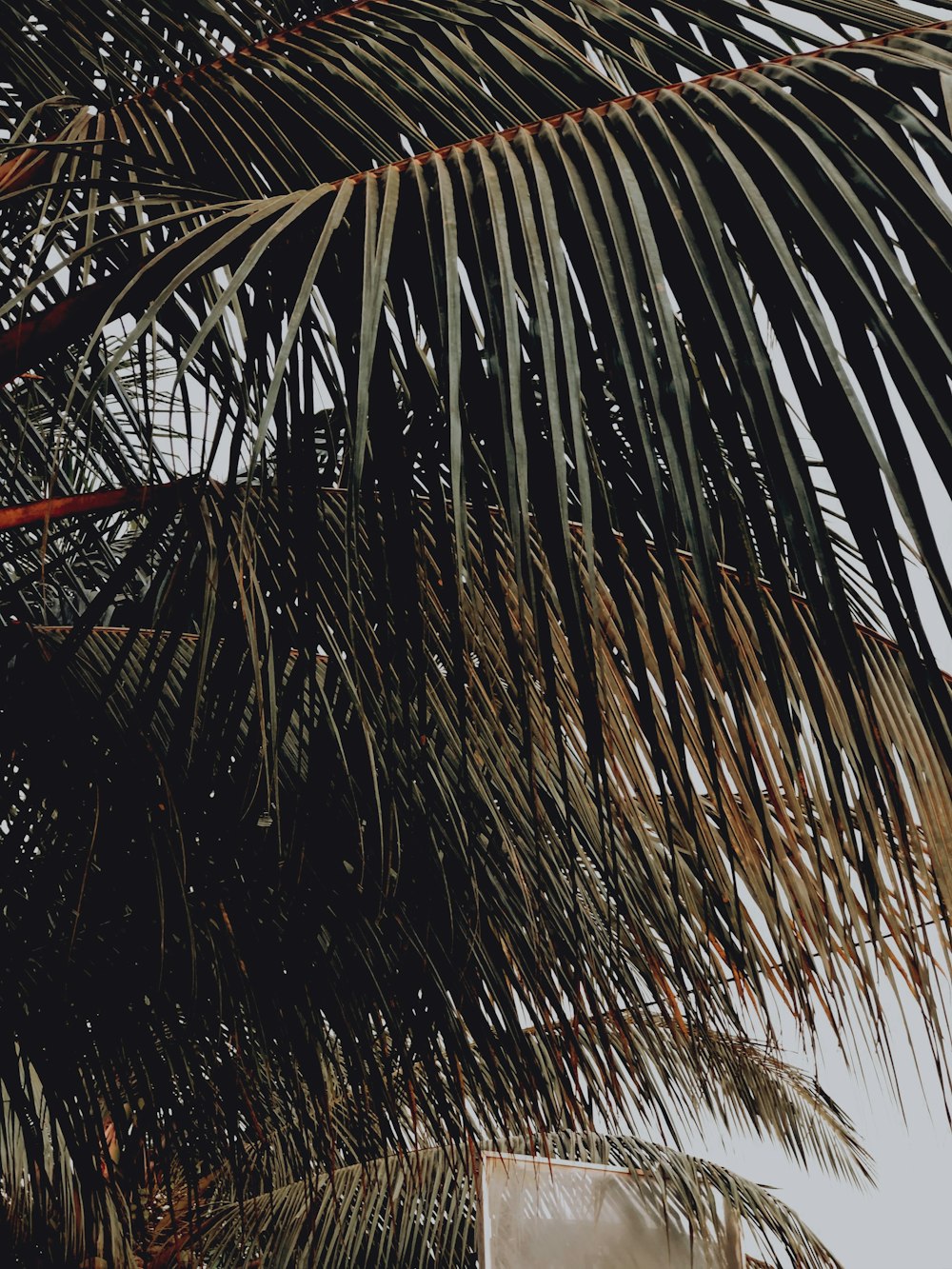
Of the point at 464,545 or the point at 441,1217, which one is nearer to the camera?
the point at 464,545

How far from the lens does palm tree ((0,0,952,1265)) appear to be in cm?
59

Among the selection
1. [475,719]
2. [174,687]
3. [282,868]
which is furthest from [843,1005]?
[174,687]

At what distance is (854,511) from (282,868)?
3.83 feet

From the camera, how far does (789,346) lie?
1.87 feet

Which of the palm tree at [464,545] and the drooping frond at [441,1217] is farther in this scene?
the drooping frond at [441,1217]

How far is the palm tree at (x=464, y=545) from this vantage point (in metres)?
0.59

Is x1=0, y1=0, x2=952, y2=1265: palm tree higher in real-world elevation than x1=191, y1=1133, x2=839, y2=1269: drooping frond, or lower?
higher

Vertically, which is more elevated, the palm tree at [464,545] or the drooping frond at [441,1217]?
the palm tree at [464,545]

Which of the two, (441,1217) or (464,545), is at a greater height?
(464,545)

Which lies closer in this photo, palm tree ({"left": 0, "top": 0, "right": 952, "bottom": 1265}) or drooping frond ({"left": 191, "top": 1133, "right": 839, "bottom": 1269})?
palm tree ({"left": 0, "top": 0, "right": 952, "bottom": 1265})

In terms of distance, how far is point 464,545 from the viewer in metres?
0.58

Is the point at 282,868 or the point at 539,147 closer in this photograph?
the point at 539,147

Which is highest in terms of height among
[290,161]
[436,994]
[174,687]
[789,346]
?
[290,161]

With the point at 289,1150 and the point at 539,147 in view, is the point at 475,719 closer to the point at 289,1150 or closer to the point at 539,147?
the point at 539,147
